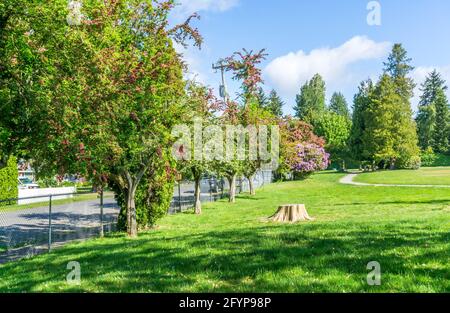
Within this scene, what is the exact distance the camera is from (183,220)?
17406mm

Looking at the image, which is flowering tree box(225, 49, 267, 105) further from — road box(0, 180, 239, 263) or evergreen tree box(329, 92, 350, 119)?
evergreen tree box(329, 92, 350, 119)

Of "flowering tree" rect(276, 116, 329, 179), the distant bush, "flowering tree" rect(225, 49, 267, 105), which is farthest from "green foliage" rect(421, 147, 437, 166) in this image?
"flowering tree" rect(225, 49, 267, 105)

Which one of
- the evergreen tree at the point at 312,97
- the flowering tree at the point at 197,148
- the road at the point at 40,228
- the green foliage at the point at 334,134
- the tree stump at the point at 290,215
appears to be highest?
the evergreen tree at the point at 312,97

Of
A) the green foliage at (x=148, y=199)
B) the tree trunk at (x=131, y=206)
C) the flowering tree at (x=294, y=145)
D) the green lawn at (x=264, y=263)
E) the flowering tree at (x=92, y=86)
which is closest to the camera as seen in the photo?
the green lawn at (x=264, y=263)

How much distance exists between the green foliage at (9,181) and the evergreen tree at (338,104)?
10812 cm

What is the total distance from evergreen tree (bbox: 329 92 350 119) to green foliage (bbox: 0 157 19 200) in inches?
4257

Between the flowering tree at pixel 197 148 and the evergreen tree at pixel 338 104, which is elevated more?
the evergreen tree at pixel 338 104

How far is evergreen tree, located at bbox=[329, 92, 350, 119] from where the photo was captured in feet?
397

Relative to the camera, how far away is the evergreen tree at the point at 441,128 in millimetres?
83562

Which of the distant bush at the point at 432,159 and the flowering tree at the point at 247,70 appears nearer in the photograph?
the flowering tree at the point at 247,70

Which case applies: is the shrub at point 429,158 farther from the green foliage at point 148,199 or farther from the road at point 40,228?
the green foliage at point 148,199

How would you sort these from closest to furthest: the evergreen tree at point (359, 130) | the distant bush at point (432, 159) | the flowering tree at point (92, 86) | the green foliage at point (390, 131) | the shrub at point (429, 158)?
the flowering tree at point (92, 86), the green foliage at point (390, 131), the evergreen tree at point (359, 130), the shrub at point (429, 158), the distant bush at point (432, 159)

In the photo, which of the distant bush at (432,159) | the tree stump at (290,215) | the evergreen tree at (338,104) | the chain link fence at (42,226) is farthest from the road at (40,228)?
the evergreen tree at (338,104)

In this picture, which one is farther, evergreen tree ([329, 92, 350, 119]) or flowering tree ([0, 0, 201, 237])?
evergreen tree ([329, 92, 350, 119])
